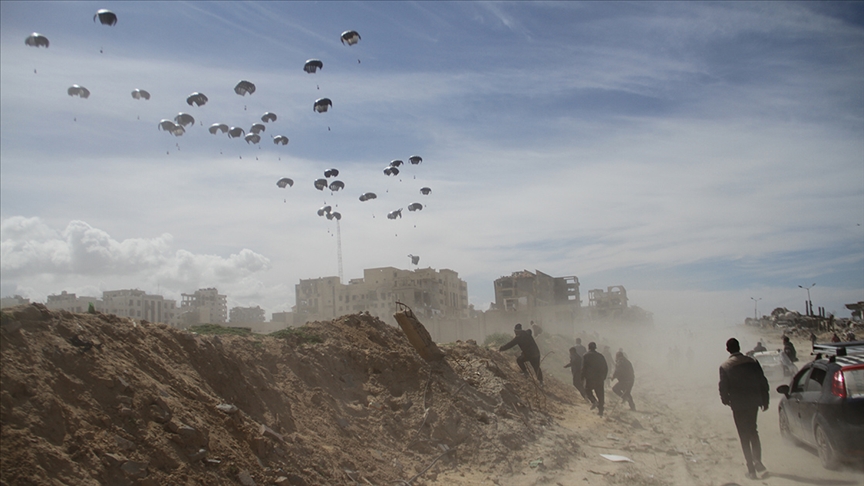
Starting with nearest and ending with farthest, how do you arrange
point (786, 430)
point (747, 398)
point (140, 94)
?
point (747, 398)
point (786, 430)
point (140, 94)

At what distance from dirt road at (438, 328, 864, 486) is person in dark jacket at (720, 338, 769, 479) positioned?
1.14ft

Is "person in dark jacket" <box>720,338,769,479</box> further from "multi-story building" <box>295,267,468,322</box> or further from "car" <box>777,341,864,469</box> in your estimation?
"multi-story building" <box>295,267,468,322</box>

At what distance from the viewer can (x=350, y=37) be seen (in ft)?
90.9

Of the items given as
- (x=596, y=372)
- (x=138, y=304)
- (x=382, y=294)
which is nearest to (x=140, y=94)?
(x=596, y=372)

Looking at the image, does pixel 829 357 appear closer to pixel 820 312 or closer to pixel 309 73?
pixel 309 73

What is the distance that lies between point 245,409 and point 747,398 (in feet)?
23.1

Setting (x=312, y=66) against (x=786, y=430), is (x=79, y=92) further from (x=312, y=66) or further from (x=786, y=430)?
(x=786, y=430)

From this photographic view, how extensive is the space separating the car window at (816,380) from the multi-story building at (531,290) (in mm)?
54656

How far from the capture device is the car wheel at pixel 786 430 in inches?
371

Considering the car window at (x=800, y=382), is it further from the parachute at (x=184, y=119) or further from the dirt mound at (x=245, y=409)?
the parachute at (x=184, y=119)

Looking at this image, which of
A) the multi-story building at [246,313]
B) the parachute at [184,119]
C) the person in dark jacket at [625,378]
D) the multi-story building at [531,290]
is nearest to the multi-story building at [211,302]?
the multi-story building at [246,313]

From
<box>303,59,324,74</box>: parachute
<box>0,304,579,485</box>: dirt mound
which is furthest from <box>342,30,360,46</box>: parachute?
<box>0,304,579,485</box>: dirt mound

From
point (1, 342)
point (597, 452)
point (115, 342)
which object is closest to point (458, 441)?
point (597, 452)

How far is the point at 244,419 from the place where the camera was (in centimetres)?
677
